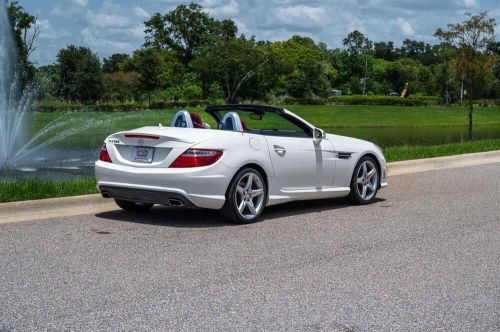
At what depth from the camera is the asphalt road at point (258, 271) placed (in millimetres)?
5125

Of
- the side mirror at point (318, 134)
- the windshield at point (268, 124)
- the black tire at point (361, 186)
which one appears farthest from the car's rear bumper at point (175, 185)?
the black tire at point (361, 186)

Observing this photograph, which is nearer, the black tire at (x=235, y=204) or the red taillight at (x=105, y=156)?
the black tire at (x=235, y=204)

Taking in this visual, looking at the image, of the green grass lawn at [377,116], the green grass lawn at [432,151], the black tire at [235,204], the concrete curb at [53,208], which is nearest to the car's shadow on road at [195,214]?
the black tire at [235,204]

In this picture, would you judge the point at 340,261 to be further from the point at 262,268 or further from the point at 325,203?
the point at 325,203

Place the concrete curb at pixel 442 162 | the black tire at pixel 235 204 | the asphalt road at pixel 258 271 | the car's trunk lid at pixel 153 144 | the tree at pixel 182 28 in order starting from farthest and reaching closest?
1. the tree at pixel 182 28
2. the concrete curb at pixel 442 162
3. the black tire at pixel 235 204
4. the car's trunk lid at pixel 153 144
5. the asphalt road at pixel 258 271

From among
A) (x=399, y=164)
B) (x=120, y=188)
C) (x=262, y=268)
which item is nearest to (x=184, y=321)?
(x=262, y=268)

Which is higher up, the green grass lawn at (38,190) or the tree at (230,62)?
the tree at (230,62)

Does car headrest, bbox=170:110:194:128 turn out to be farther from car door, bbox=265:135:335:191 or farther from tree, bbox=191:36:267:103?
tree, bbox=191:36:267:103

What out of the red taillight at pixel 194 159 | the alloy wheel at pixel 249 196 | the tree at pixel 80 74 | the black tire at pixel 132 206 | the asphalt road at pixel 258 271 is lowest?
the asphalt road at pixel 258 271

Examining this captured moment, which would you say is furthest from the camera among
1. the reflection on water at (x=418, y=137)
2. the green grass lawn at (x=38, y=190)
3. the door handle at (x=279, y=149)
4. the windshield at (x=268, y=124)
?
the reflection on water at (x=418, y=137)

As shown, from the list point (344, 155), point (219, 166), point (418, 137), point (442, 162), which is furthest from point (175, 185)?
point (418, 137)

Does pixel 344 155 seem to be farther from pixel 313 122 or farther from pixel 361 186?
pixel 313 122

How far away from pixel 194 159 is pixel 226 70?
67589 mm

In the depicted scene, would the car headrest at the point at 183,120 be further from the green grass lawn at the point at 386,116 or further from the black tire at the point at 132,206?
the green grass lawn at the point at 386,116
